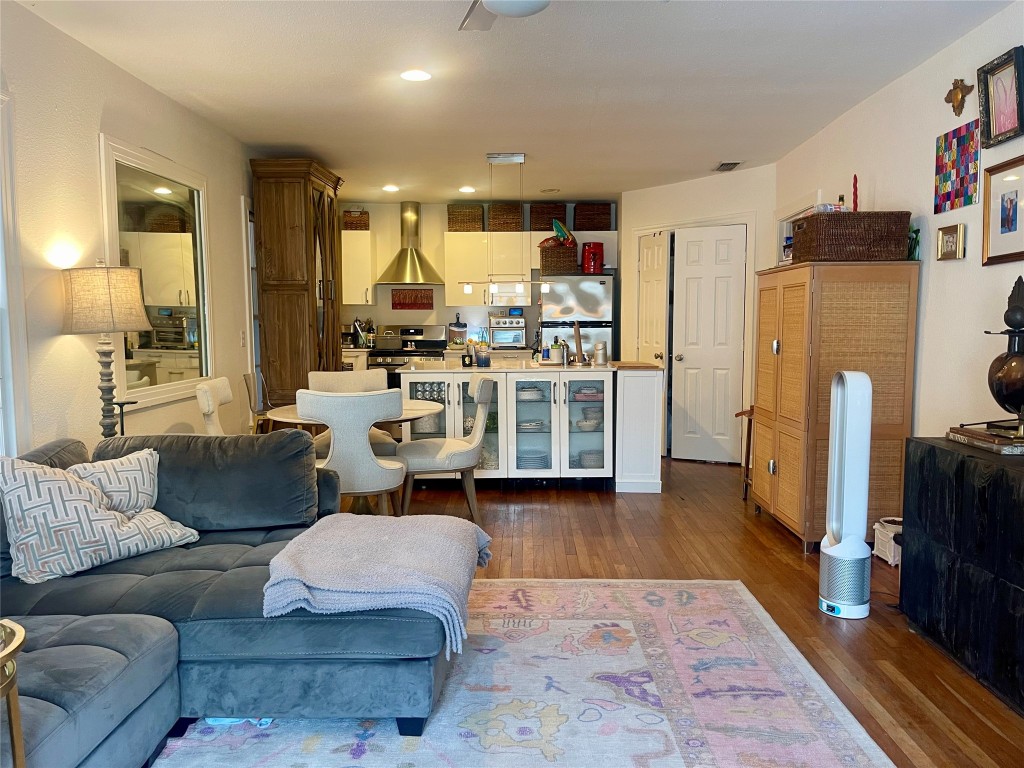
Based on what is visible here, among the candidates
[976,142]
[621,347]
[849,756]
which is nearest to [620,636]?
[849,756]

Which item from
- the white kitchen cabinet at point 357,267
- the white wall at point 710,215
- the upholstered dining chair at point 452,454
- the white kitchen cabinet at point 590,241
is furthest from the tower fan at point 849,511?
the white kitchen cabinet at point 357,267

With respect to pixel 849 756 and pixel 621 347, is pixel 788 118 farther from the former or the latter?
pixel 849 756

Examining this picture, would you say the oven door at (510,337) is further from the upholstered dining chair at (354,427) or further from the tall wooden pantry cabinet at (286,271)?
the upholstered dining chair at (354,427)

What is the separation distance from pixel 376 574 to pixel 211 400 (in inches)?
86.3

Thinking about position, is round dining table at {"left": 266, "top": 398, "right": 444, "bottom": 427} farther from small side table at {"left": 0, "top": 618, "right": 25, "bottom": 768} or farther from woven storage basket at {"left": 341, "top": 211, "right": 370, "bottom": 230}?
woven storage basket at {"left": 341, "top": 211, "right": 370, "bottom": 230}

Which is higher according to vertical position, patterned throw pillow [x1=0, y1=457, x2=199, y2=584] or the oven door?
the oven door

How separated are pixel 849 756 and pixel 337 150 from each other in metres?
5.02

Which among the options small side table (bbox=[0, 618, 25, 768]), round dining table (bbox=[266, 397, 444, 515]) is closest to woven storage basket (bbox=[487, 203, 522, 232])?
round dining table (bbox=[266, 397, 444, 515])

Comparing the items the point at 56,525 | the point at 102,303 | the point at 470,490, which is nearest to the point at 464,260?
the point at 470,490

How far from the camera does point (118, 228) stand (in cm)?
366

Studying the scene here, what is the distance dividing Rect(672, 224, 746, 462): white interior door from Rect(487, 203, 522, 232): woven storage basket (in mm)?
2078

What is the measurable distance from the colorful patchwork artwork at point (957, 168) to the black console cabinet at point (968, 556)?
51.2 inches

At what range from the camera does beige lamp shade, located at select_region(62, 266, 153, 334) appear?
3.07 metres

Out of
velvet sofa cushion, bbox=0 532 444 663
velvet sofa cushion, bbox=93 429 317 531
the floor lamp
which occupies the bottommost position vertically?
velvet sofa cushion, bbox=0 532 444 663
